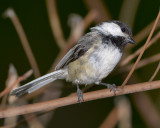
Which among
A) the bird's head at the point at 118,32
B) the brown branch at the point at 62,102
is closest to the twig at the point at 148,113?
the brown branch at the point at 62,102

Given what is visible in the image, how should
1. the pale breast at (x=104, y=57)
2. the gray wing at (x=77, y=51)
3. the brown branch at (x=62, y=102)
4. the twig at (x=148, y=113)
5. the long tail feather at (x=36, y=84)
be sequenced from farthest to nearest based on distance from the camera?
1. the gray wing at (x=77, y=51)
2. the pale breast at (x=104, y=57)
3. the long tail feather at (x=36, y=84)
4. the twig at (x=148, y=113)
5. the brown branch at (x=62, y=102)

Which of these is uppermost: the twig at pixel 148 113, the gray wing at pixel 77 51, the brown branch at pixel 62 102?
the gray wing at pixel 77 51

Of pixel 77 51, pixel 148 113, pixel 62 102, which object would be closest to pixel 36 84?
pixel 77 51

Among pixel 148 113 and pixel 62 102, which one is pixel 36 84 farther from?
pixel 148 113

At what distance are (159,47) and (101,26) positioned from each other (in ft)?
1.41

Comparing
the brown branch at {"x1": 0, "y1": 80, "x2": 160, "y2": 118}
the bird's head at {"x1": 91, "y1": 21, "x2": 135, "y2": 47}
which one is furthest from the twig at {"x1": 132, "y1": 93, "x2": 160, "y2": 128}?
the bird's head at {"x1": 91, "y1": 21, "x2": 135, "y2": 47}

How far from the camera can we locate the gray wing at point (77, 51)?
1863 millimetres

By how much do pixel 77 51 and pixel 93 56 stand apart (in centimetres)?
16

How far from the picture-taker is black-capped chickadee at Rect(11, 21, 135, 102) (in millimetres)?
1766

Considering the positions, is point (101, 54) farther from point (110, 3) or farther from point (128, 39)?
point (110, 3)

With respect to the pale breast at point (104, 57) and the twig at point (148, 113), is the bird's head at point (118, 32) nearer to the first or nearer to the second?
the pale breast at point (104, 57)

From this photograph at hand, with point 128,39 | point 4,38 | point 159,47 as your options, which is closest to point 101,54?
point 128,39

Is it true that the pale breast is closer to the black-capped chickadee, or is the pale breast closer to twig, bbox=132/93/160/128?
the black-capped chickadee

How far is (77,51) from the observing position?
1897 millimetres
